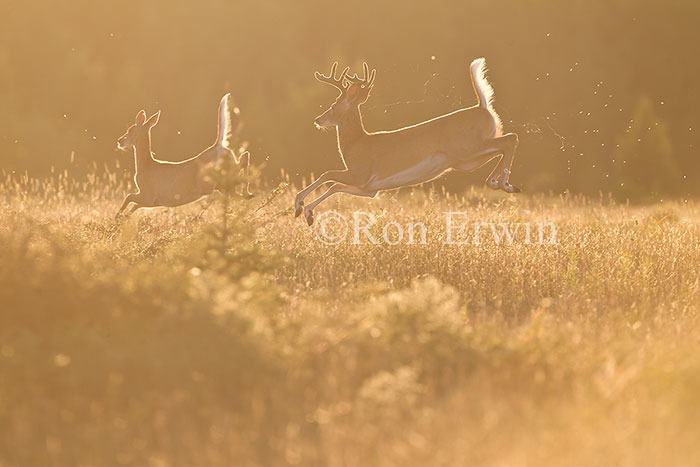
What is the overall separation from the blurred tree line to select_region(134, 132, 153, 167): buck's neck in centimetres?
1608

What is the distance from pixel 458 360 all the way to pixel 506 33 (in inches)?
1215

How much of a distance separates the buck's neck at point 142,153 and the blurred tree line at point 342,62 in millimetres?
16084

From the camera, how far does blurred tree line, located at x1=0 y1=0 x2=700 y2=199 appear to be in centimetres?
2811

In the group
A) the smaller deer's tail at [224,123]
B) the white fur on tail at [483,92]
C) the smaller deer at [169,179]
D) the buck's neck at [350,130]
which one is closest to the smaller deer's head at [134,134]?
the smaller deer at [169,179]

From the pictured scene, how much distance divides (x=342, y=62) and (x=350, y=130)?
20080mm

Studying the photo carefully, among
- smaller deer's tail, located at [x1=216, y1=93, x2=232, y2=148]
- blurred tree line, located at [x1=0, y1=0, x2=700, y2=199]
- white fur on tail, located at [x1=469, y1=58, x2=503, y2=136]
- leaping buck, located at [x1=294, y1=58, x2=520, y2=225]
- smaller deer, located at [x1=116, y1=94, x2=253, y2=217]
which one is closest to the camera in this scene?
leaping buck, located at [x1=294, y1=58, x2=520, y2=225]

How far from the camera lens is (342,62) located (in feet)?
90.7

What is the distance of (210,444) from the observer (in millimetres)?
4090

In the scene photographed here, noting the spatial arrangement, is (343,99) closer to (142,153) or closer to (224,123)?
(224,123)

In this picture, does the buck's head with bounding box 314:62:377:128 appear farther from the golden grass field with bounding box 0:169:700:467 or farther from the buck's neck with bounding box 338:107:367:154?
the golden grass field with bounding box 0:169:700:467

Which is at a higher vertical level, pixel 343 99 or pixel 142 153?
pixel 142 153

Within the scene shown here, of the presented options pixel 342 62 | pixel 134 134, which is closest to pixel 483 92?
pixel 134 134

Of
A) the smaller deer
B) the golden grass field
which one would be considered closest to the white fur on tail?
the golden grass field

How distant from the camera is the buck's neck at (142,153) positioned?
1095 cm
